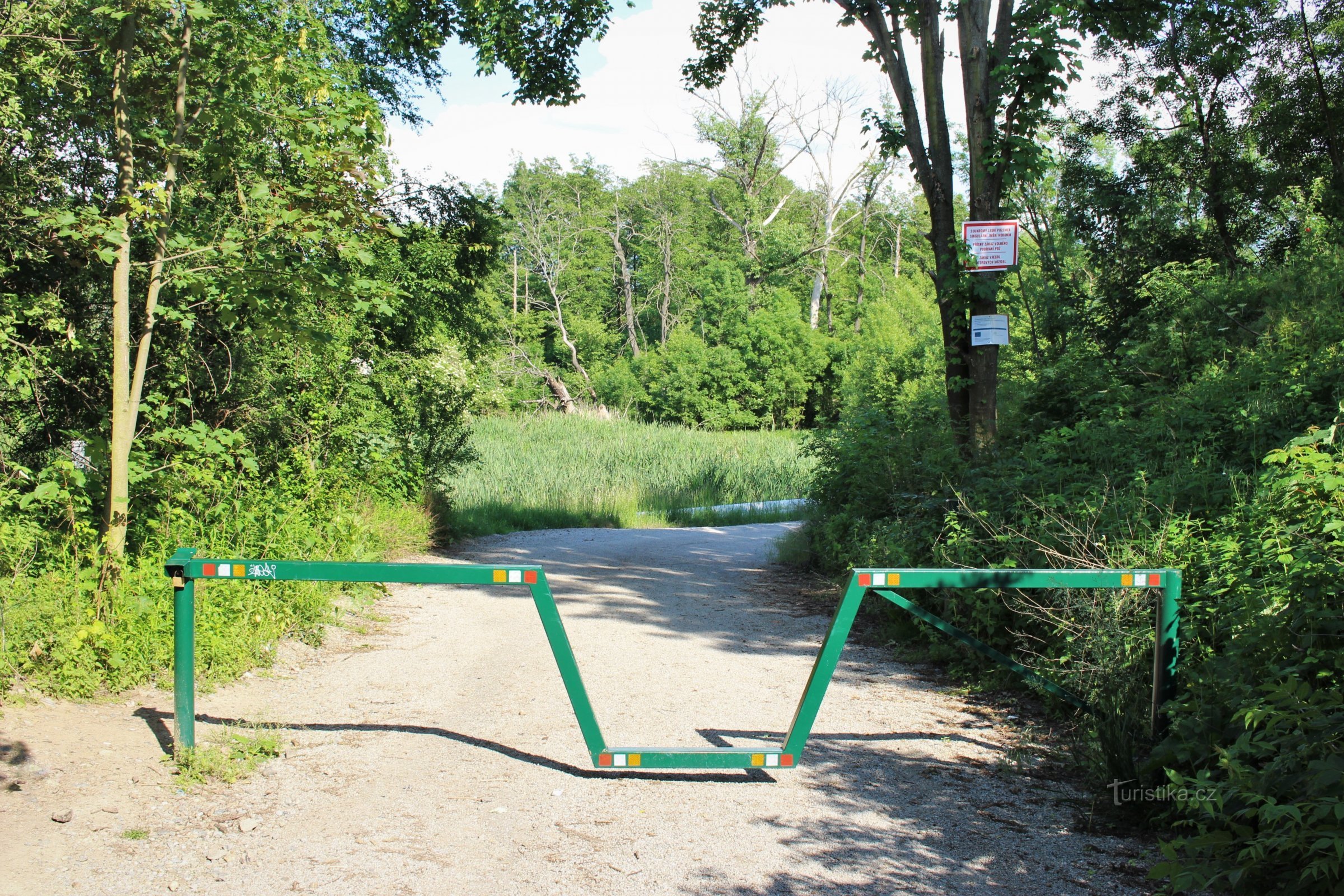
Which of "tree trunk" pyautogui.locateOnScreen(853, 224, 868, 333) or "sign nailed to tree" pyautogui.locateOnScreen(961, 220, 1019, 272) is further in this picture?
"tree trunk" pyautogui.locateOnScreen(853, 224, 868, 333)

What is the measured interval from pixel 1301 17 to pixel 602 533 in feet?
45.3

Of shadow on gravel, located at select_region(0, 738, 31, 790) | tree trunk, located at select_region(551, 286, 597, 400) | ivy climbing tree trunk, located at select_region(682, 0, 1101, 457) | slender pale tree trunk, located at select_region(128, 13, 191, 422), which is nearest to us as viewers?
shadow on gravel, located at select_region(0, 738, 31, 790)

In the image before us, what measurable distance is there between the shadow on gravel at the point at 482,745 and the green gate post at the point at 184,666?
0.68 ft

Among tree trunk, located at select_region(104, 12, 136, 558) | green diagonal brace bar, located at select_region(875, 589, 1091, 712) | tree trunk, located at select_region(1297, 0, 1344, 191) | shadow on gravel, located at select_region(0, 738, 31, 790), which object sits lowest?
shadow on gravel, located at select_region(0, 738, 31, 790)

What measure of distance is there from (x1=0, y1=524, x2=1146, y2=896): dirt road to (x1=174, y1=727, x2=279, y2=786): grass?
95 millimetres

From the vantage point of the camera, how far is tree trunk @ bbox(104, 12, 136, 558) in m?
5.81

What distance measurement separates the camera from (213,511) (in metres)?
7.15

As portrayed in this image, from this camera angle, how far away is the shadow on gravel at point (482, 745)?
4.80m

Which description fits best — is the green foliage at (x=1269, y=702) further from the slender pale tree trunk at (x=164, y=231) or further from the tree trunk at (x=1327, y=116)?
the tree trunk at (x=1327, y=116)

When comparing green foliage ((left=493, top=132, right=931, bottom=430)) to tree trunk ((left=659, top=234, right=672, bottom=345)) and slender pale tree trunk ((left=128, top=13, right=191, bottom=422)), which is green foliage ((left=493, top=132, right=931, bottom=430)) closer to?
tree trunk ((left=659, top=234, right=672, bottom=345))

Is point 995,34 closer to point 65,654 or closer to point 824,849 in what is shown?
point 824,849

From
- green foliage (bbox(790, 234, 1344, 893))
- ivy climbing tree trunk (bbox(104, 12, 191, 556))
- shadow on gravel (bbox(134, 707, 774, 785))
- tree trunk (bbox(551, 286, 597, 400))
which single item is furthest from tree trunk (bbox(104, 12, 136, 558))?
tree trunk (bbox(551, 286, 597, 400))

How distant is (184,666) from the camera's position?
4727 mm

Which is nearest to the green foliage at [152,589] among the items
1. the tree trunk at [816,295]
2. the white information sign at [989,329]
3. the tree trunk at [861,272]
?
the white information sign at [989,329]
